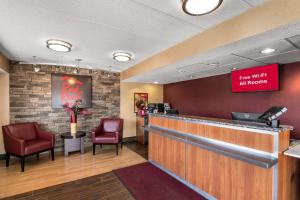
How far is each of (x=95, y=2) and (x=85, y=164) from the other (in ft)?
11.2

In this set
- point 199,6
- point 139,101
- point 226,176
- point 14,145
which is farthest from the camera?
point 139,101

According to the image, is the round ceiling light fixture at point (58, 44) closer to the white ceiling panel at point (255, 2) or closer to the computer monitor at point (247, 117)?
the white ceiling panel at point (255, 2)

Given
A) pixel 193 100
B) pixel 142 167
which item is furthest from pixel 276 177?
pixel 193 100

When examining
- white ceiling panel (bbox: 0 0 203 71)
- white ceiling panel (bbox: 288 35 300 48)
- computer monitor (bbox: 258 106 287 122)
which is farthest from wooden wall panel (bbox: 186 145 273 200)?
white ceiling panel (bbox: 0 0 203 71)

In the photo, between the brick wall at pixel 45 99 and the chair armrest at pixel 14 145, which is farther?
the brick wall at pixel 45 99

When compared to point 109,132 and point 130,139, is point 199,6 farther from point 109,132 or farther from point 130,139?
point 130,139

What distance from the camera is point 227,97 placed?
4.29 meters

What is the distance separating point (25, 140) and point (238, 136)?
4.62 m

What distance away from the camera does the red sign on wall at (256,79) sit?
10.4ft

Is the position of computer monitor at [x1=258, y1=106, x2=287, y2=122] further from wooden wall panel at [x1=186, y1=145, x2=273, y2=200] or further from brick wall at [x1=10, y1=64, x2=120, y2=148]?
brick wall at [x1=10, y1=64, x2=120, y2=148]

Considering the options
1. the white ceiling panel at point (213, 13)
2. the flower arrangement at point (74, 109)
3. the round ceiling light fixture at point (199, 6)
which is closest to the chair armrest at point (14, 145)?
the flower arrangement at point (74, 109)

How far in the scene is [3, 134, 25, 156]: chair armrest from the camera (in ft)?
10.7

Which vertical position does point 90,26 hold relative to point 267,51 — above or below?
above

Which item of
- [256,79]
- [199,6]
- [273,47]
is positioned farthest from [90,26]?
[256,79]
